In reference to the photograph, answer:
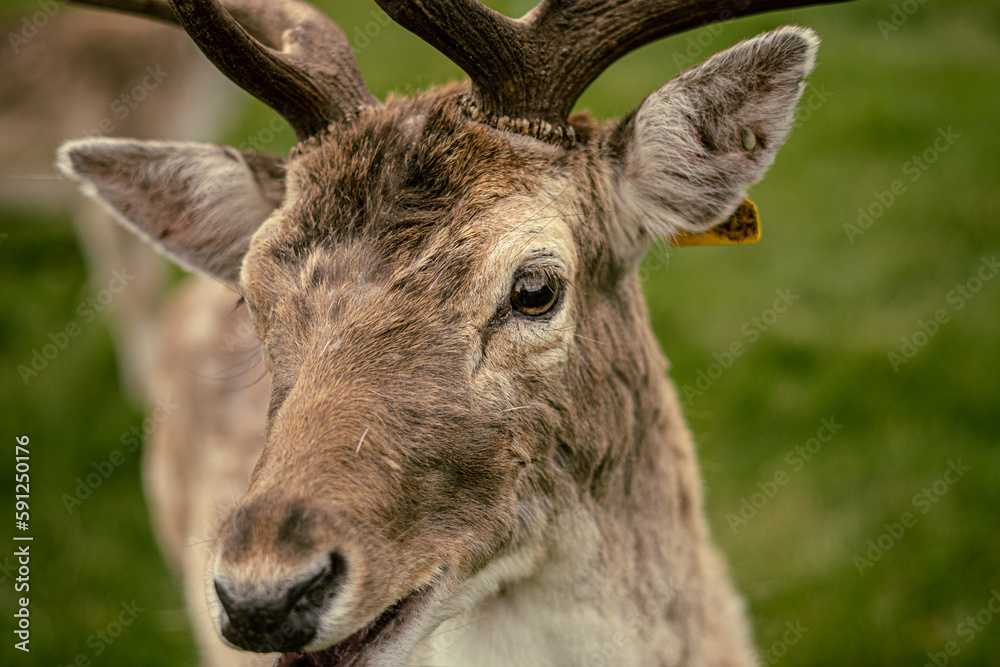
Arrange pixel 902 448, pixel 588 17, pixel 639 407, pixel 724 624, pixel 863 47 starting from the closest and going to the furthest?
pixel 588 17, pixel 639 407, pixel 724 624, pixel 902 448, pixel 863 47

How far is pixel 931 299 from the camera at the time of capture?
23.1 ft

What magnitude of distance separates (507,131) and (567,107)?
0.22 metres

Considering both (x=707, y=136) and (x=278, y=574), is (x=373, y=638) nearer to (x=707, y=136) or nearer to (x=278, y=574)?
(x=278, y=574)

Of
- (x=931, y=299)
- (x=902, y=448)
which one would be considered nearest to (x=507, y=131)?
(x=902, y=448)

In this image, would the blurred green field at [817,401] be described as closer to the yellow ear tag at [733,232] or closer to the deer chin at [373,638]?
the yellow ear tag at [733,232]

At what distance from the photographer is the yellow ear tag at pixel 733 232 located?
113 inches

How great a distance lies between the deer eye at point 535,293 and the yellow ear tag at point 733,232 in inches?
25.9

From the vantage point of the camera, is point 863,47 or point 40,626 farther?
point 863,47

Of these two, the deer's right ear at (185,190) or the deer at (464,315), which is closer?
the deer at (464,315)

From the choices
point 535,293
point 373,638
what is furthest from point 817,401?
point 373,638

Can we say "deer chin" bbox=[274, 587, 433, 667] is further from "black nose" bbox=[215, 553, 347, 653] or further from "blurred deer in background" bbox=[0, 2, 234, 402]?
"blurred deer in background" bbox=[0, 2, 234, 402]

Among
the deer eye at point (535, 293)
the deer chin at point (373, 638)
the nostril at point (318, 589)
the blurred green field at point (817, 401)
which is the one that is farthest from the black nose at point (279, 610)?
the blurred green field at point (817, 401)

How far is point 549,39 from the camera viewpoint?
2.53 metres

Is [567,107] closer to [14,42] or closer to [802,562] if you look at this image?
[802,562]
